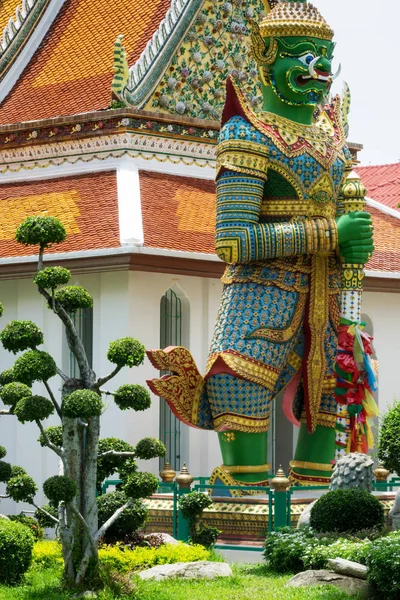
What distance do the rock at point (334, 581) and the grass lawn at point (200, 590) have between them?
8 centimetres

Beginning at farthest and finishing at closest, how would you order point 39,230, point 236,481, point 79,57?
point 79,57 → point 236,481 → point 39,230

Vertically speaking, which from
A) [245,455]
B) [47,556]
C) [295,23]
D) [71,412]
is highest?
[295,23]

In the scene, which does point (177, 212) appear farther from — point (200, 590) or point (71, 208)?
point (200, 590)

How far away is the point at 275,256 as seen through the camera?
14609 millimetres

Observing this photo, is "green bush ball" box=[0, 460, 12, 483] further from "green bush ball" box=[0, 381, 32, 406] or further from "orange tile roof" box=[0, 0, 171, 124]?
"orange tile roof" box=[0, 0, 171, 124]

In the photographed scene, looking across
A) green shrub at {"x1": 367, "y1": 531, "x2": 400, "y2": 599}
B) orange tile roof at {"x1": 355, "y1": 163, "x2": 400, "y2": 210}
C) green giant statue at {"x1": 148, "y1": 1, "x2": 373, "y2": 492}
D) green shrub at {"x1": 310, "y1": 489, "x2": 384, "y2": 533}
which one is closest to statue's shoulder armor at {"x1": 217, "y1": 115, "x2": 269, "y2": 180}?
green giant statue at {"x1": 148, "y1": 1, "x2": 373, "y2": 492}

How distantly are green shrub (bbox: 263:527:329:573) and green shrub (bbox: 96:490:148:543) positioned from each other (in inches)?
43.7

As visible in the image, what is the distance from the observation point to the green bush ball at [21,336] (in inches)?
483

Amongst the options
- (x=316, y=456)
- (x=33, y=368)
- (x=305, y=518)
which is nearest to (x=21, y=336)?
(x=33, y=368)

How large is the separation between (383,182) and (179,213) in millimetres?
8356

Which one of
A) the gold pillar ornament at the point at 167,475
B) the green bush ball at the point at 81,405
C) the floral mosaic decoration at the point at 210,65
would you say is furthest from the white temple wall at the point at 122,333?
the green bush ball at the point at 81,405

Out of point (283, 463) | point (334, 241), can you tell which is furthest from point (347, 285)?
point (283, 463)

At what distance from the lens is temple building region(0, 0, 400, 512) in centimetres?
1695

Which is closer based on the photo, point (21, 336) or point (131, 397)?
point (21, 336)
